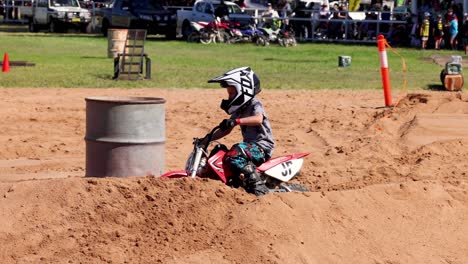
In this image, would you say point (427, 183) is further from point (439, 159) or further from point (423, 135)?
point (423, 135)

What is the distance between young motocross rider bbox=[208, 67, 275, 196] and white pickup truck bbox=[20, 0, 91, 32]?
3922 centimetres

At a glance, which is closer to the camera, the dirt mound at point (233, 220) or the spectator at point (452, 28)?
the dirt mound at point (233, 220)

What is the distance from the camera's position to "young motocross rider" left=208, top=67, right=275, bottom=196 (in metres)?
9.29

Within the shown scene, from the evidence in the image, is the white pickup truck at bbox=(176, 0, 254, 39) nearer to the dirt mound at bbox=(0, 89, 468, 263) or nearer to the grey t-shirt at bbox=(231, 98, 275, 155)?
the dirt mound at bbox=(0, 89, 468, 263)

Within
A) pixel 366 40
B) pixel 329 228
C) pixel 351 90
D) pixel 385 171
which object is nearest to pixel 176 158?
pixel 385 171

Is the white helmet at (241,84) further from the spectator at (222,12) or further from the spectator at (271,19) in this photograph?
the spectator at (222,12)

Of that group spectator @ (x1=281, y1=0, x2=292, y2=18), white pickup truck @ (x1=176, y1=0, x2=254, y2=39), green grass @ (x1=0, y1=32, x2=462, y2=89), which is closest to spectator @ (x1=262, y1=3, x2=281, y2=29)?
spectator @ (x1=281, y1=0, x2=292, y2=18)

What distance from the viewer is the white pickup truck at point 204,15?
43.8 m

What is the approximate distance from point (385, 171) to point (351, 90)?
30.6 feet

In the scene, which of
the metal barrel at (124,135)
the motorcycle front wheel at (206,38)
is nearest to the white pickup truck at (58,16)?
the motorcycle front wheel at (206,38)

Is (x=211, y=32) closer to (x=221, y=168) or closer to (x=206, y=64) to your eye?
(x=206, y=64)

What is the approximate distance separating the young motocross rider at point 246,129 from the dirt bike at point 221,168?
0.23 ft

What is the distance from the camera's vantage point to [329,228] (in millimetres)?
8414

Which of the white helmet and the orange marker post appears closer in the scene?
the white helmet
